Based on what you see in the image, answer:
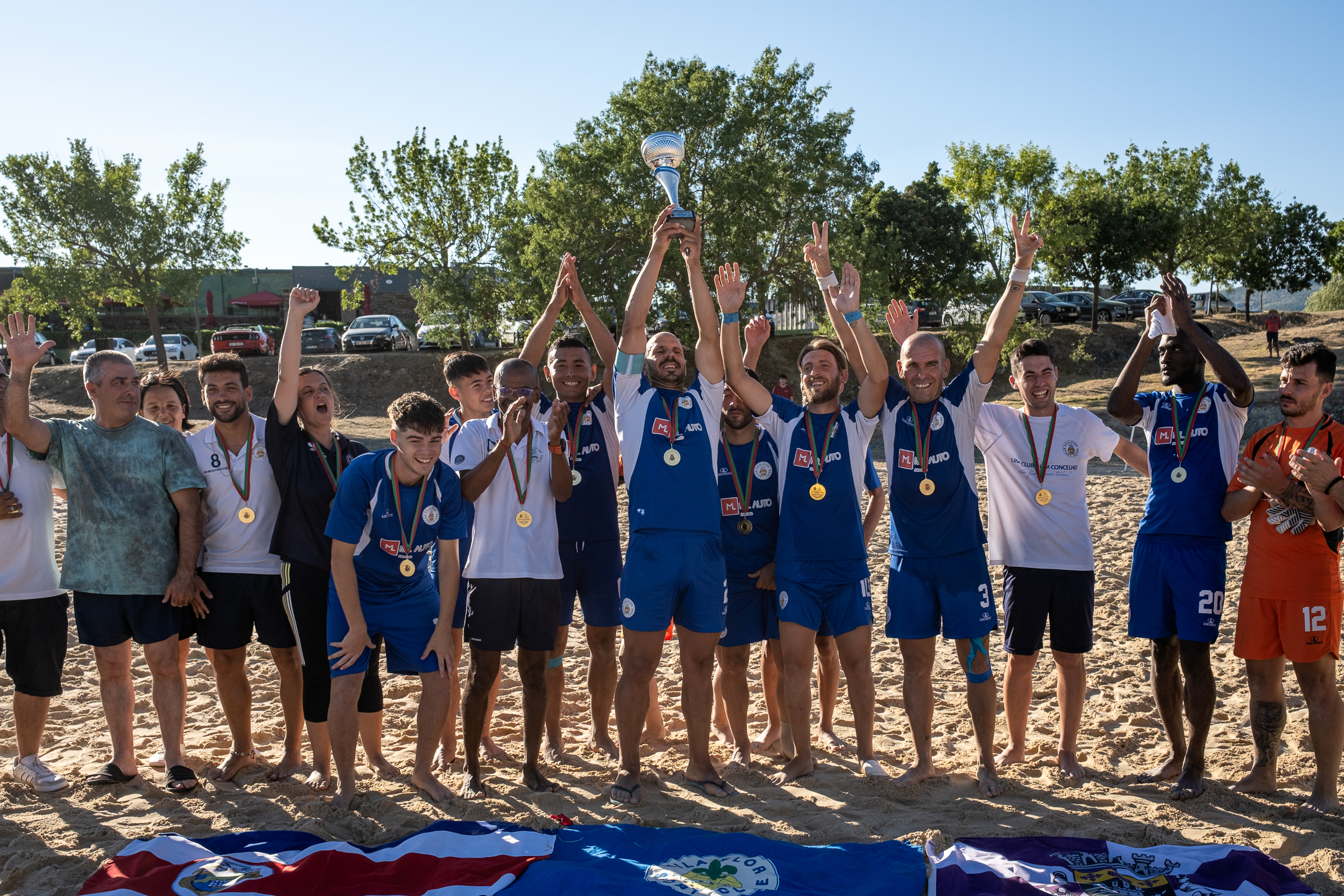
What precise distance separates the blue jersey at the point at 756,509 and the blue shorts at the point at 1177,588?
1775 millimetres

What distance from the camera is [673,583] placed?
14.0ft

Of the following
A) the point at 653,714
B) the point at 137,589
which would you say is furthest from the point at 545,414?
the point at 137,589

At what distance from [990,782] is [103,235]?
2979cm

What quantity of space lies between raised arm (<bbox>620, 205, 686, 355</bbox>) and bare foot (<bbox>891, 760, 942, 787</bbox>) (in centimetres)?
241

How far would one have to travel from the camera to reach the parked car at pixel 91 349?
95.5 feet

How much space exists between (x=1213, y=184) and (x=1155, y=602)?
3412cm

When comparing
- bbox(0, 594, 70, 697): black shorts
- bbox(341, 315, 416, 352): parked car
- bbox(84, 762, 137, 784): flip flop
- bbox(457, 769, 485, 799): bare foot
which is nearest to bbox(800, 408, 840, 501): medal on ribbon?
bbox(457, 769, 485, 799): bare foot

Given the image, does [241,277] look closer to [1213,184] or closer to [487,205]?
[487,205]

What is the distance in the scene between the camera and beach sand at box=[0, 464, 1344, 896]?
388cm

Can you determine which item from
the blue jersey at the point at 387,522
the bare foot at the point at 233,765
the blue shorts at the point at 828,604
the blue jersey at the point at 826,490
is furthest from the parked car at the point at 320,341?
the blue shorts at the point at 828,604

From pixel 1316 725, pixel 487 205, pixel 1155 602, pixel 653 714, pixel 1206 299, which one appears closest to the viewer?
pixel 1316 725

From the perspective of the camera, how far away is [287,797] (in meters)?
4.41

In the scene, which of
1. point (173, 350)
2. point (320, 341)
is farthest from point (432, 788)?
point (173, 350)

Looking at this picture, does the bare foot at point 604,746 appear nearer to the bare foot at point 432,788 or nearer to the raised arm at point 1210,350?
the bare foot at point 432,788
